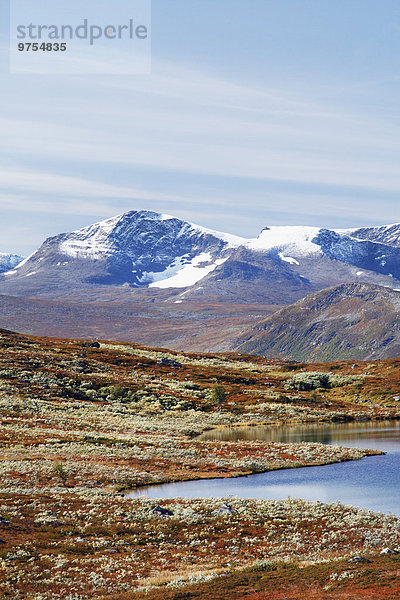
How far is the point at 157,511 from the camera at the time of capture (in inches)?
1761

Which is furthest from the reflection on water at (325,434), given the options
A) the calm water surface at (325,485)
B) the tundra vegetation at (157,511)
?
the calm water surface at (325,485)

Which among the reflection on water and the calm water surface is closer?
the calm water surface

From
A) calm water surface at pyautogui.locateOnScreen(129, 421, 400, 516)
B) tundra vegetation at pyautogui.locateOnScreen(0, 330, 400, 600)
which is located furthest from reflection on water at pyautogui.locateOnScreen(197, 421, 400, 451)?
calm water surface at pyautogui.locateOnScreen(129, 421, 400, 516)

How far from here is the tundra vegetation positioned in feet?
96.2

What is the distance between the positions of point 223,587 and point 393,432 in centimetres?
7035

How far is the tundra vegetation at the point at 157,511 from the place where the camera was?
96.2ft

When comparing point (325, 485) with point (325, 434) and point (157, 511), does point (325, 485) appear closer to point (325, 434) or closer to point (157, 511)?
point (157, 511)

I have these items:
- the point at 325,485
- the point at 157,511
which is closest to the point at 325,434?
the point at 325,485

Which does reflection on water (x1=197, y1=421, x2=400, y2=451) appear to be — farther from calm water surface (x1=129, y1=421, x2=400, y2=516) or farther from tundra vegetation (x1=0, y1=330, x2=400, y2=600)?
calm water surface (x1=129, y1=421, x2=400, y2=516)

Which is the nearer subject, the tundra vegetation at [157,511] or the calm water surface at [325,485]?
the tundra vegetation at [157,511]

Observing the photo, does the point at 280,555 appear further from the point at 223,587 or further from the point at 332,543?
the point at 223,587

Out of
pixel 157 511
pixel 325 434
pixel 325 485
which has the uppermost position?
pixel 157 511

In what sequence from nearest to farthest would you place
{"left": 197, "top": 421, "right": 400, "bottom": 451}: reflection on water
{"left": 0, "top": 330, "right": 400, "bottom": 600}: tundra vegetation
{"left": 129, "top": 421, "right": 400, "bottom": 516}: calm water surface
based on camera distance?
{"left": 0, "top": 330, "right": 400, "bottom": 600}: tundra vegetation → {"left": 129, "top": 421, "right": 400, "bottom": 516}: calm water surface → {"left": 197, "top": 421, "right": 400, "bottom": 451}: reflection on water

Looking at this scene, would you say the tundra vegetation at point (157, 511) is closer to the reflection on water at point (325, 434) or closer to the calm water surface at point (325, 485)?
the calm water surface at point (325, 485)
